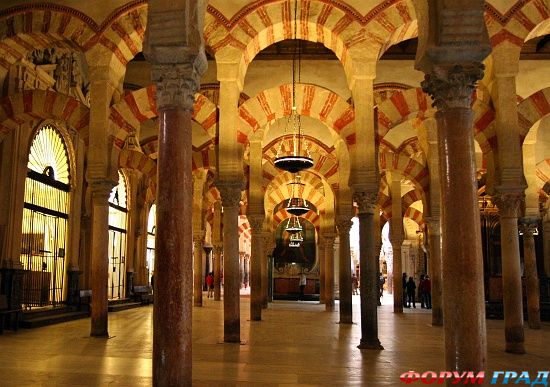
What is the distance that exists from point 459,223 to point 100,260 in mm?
5385

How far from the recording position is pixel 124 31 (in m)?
8.07

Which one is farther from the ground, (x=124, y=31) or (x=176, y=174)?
(x=124, y=31)

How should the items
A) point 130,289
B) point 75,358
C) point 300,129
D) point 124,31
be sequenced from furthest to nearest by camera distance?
1. point 130,289
2. point 300,129
3. point 124,31
4. point 75,358

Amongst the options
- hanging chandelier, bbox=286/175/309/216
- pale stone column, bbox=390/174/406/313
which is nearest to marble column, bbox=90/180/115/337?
pale stone column, bbox=390/174/406/313

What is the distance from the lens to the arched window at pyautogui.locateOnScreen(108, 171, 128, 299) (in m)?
13.9

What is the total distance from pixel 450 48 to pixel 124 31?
538 cm

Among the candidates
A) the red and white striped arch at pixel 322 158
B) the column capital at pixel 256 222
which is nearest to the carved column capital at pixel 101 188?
the column capital at pixel 256 222

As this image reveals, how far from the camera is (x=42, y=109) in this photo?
340 inches

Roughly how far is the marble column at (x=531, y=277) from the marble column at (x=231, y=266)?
208 inches

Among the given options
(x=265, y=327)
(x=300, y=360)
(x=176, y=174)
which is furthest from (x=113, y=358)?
(x=265, y=327)

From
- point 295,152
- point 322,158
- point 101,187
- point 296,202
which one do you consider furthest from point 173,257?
point 296,202

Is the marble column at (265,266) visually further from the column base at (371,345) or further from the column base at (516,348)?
the column base at (516,348)

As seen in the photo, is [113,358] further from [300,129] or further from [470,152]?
[300,129]

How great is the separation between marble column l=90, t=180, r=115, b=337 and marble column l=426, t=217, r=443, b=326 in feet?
19.3
